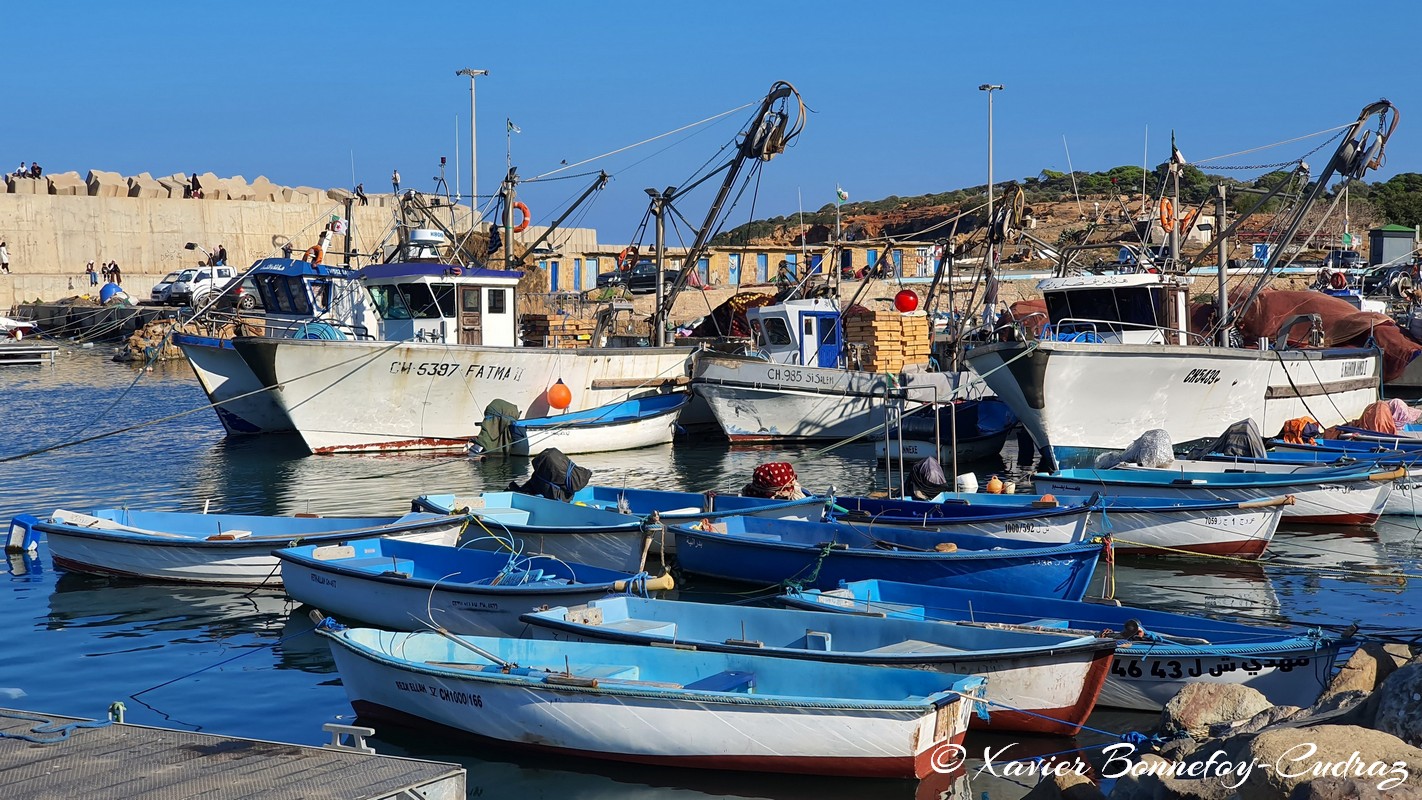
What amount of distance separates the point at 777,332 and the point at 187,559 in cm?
1560

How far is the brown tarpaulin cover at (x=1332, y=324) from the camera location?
29266 mm

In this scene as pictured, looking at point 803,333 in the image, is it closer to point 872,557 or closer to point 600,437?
point 600,437

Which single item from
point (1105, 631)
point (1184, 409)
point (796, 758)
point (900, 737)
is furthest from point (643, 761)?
point (1184, 409)

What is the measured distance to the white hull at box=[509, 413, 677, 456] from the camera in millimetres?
24531

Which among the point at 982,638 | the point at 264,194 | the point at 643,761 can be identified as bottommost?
the point at 643,761

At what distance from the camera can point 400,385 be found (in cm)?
2441

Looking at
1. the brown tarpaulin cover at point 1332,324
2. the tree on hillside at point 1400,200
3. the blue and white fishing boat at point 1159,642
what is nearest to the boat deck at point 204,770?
the blue and white fishing boat at point 1159,642

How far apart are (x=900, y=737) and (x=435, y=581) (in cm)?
503

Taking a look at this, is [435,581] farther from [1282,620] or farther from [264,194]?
[264,194]

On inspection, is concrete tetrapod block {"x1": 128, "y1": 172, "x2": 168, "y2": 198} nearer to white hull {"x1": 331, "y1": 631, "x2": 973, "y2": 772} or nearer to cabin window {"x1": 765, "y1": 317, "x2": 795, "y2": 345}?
cabin window {"x1": 765, "y1": 317, "x2": 795, "y2": 345}

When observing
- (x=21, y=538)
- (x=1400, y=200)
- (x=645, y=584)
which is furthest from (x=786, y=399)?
(x=1400, y=200)

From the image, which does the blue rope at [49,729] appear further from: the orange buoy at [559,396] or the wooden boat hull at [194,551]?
the orange buoy at [559,396]

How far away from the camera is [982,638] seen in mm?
9273

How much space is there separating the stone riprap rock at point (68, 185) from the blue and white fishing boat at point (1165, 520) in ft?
183
